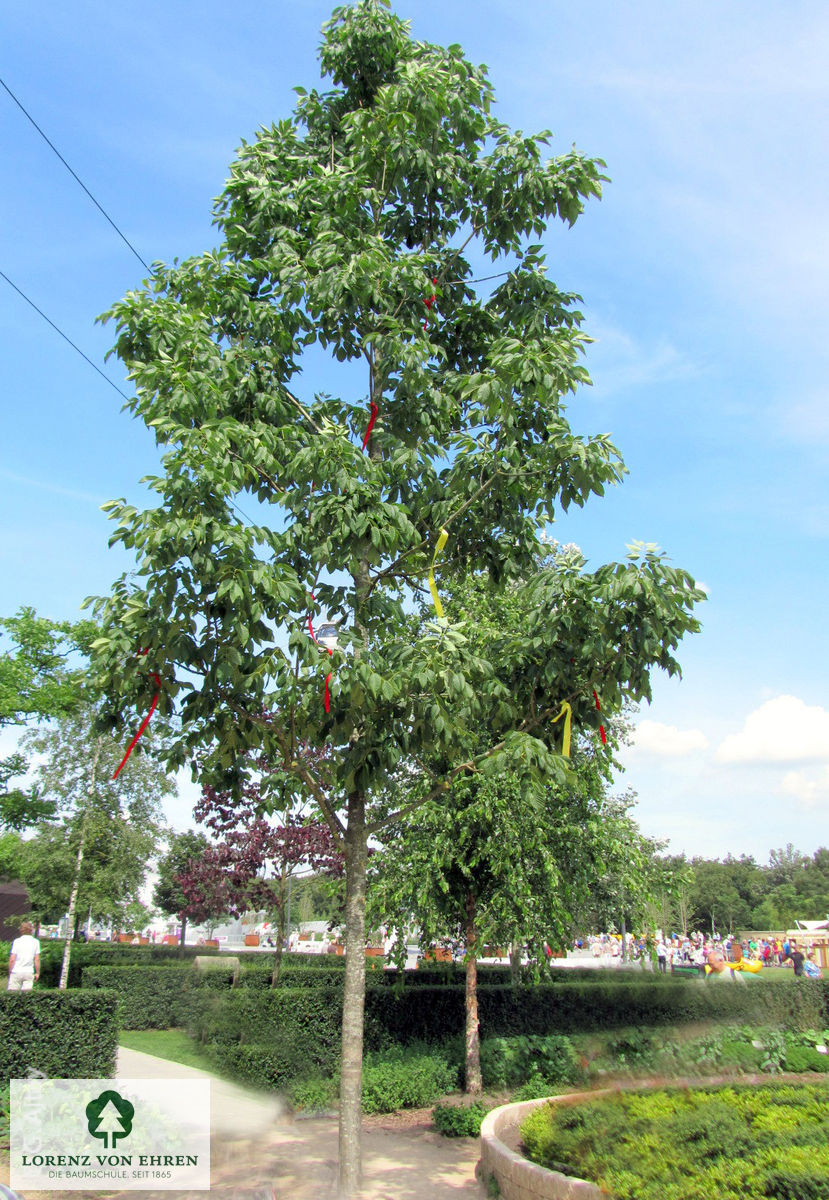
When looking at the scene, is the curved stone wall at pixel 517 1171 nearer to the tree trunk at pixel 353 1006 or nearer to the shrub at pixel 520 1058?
the tree trunk at pixel 353 1006

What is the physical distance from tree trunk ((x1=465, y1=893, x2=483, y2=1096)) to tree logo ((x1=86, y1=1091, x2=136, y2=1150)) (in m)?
5.38

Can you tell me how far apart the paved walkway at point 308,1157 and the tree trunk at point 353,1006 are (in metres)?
0.40

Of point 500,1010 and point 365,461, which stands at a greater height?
point 365,461

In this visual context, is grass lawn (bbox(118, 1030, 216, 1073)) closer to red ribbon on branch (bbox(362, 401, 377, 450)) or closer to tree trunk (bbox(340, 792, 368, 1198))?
tree trunk (bbox(340, 792, 368, 1198))

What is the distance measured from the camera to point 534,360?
20.4ft

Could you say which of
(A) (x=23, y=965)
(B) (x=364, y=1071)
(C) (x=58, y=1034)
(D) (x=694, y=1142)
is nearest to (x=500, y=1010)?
(B) (x=364, y=1071)

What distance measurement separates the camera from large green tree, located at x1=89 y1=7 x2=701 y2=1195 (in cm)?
593

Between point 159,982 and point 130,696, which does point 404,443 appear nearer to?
point 130,696

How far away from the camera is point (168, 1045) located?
14.7 m

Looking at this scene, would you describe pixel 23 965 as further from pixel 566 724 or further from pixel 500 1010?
pixel 566 724

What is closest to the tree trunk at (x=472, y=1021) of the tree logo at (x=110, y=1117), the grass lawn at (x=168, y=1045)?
the grass lawn at (x=168, y=1045)

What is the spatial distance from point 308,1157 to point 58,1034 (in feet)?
9.02

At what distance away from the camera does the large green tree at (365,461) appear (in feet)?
19.5

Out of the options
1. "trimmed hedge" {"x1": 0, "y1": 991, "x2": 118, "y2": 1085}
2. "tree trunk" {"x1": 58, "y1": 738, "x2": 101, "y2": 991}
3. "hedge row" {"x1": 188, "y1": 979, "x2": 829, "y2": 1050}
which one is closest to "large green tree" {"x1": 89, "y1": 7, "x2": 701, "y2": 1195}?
"trimmed hedge" {"x1": 0, "y1": 991, "x2": 118, "y2": 1085}
